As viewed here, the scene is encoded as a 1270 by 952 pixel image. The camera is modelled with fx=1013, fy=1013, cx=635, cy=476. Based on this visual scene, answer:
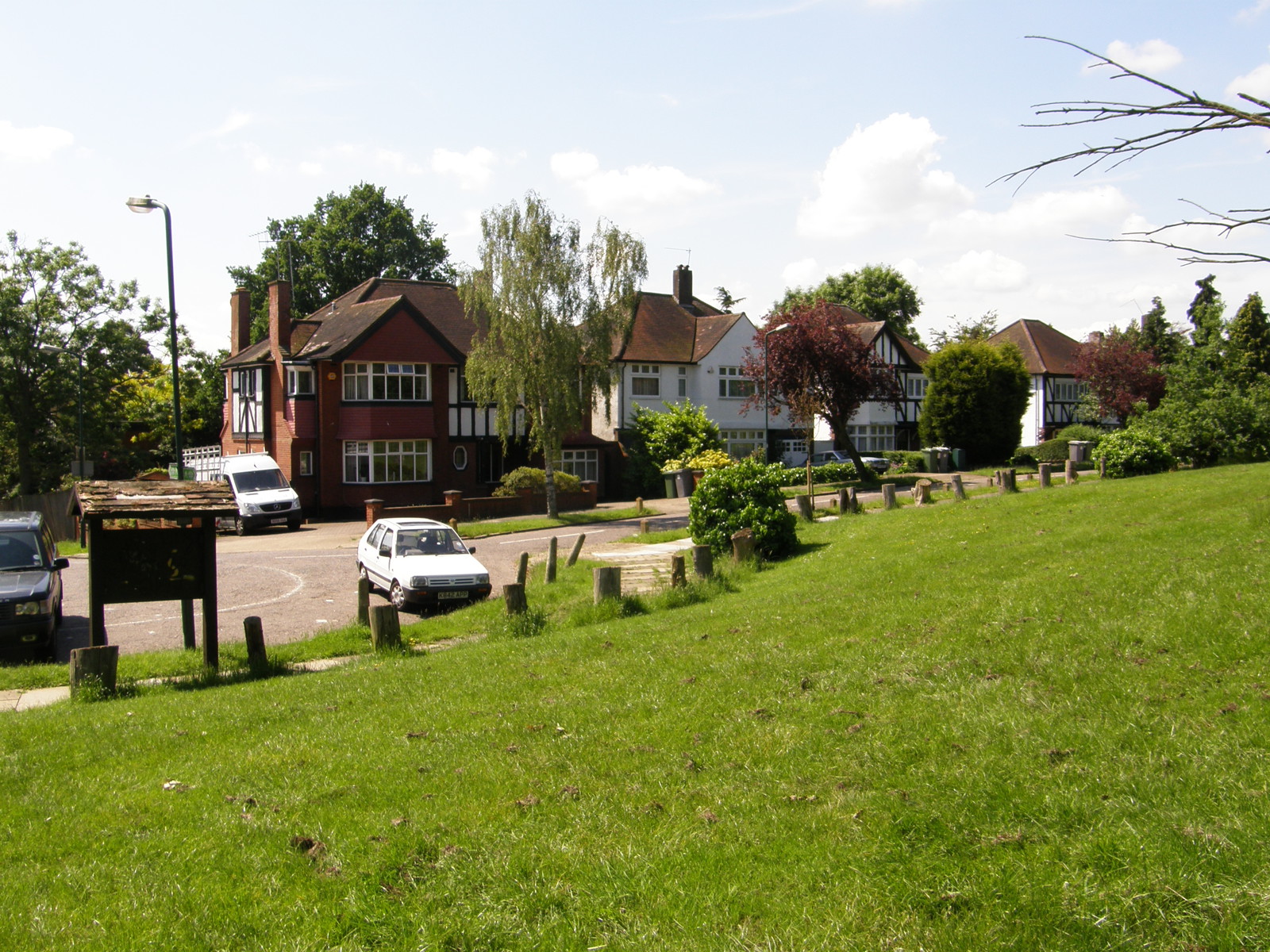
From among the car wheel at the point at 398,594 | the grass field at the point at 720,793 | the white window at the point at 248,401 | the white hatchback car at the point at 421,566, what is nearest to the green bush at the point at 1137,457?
the grass field at the point at 720,793

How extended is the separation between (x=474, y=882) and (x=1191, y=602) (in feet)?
23.8

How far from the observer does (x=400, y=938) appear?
494cm

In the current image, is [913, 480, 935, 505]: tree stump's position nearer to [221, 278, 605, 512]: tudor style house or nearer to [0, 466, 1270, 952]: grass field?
[0, 466, 1270, 952]: grass field

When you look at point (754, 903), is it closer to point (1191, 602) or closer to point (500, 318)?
point (1191, 602)

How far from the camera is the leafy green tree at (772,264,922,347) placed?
81.6 m

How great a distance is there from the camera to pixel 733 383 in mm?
52875

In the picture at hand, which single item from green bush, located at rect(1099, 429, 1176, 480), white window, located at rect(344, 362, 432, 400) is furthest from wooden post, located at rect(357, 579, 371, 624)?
white window, located at rect(344, 362, 432, 400)

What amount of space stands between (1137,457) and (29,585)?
25591mm

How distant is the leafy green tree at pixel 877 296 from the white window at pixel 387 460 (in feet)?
149

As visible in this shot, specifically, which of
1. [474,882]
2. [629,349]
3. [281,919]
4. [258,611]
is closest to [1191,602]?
[474,882]

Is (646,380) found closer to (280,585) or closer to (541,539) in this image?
(541,539)

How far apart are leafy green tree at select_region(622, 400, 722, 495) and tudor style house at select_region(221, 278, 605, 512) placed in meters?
3.27

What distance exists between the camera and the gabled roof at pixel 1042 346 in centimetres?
6312

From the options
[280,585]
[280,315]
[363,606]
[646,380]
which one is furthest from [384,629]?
[646,380]
